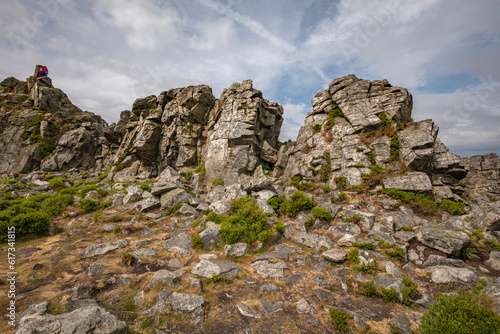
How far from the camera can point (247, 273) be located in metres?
8.90

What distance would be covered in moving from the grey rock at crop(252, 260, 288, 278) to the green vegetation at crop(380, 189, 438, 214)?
41.5 feet

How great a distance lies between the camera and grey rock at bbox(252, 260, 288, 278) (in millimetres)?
8820

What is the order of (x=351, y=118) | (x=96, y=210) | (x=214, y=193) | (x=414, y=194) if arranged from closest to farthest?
(x=414, y=194) → (x=96, y=210) → (x=214, y=193) → (x=351, y=118)

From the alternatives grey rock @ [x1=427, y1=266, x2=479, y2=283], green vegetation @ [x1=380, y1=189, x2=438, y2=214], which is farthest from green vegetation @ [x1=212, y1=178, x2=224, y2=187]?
grey rock @ [x1=427, y1=266, x2=479, y2=283]

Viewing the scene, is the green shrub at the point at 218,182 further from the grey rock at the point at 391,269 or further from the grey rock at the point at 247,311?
the grey rock at the point at 391,269

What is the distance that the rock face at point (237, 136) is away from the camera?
2514 cm

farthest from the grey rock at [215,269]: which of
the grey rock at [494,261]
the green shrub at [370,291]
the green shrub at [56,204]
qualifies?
the green shrub at [56,204]

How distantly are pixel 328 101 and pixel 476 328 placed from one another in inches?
1021

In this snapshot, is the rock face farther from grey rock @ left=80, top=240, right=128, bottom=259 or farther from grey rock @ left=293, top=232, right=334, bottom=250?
grey rock @ left=80, top=240, right=128, bottom=259

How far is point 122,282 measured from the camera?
7.79 meters

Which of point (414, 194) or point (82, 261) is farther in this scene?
point (414, 194)

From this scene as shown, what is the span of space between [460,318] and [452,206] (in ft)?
47.6

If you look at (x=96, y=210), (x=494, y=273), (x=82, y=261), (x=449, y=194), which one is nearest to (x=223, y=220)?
(x=82, y=261)

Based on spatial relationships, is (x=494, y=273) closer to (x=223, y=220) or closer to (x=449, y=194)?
(x=449, y=194)
